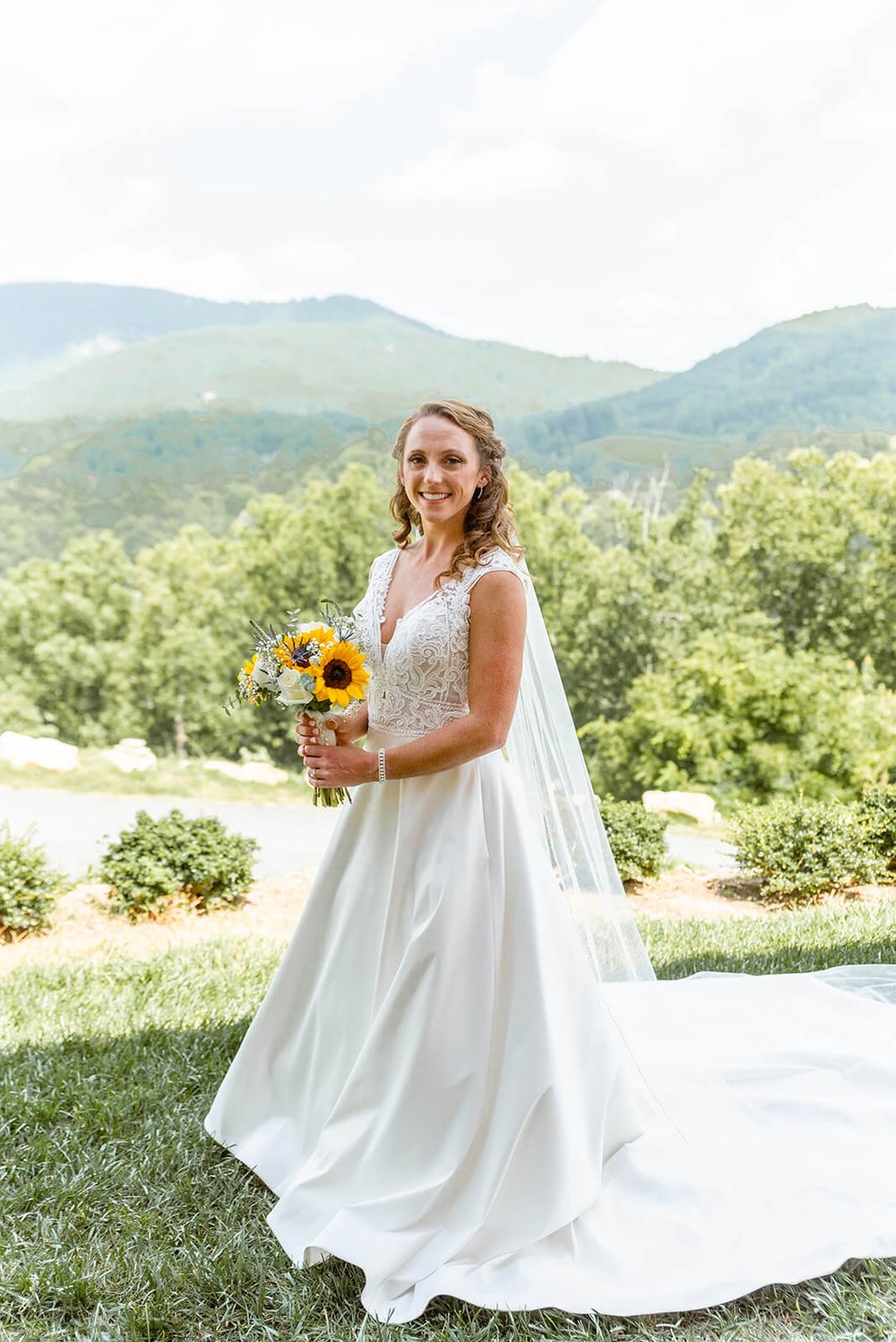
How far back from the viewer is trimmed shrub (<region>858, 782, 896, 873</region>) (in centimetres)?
676

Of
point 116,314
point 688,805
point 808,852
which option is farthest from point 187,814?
point 116,314

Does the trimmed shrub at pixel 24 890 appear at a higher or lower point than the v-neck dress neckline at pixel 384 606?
lower

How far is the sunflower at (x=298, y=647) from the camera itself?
2.48 metres

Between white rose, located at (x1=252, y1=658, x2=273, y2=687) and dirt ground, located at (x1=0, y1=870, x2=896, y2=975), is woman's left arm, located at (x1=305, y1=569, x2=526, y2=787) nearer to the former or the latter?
white rose, located at (x1=252, y1=658, x2=273, y2=687)

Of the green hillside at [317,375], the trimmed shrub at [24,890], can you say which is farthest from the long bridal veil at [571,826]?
the green hillside at [317,375]

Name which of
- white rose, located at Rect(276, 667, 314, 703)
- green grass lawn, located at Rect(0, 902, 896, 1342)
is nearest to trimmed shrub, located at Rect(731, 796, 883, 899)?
green grass lawn, located at Rect(0, 902, 896, 1342)

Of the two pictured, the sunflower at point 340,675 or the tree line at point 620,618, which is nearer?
the sunflower at point 340,675

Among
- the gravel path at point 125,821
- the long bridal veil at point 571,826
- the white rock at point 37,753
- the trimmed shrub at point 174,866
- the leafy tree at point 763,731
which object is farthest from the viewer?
the white rock at point 37,753

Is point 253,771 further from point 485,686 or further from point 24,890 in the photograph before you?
point 485,686

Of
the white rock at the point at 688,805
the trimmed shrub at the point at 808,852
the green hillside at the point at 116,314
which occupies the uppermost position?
Result: the green hillside at the point at 116,314

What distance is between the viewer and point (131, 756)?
15.9 meters

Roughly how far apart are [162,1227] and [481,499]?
197 cm

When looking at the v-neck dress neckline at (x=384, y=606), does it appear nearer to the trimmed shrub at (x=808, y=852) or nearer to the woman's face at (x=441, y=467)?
the woman's face at (x=441, y=467)

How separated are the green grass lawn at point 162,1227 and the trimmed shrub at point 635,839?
2329mm
